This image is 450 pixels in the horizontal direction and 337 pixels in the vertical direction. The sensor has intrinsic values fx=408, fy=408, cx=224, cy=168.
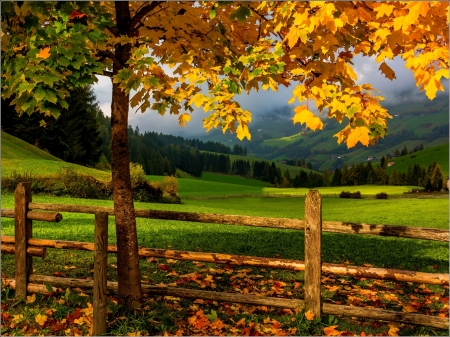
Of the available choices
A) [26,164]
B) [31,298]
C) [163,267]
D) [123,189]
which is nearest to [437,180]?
[26,164]

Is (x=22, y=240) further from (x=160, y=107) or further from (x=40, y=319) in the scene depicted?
(x=160, y=107)

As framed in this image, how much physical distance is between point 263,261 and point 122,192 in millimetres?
2529

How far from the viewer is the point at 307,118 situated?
4.95 meters

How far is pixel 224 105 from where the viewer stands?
6590mm

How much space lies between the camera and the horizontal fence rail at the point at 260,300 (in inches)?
240

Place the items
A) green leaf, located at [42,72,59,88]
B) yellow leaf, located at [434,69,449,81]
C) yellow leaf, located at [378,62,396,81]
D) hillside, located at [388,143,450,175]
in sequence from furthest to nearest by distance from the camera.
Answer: hillside, located at [388,143,450,175] → yellow leaf, located at [378,62,396,81] → green leaf, located at [42,72,59,88] → yellow leaf, located at [434,69,449,81]

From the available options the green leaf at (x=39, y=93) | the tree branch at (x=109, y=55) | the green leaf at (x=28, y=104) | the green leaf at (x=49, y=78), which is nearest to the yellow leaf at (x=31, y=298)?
the green leaf at (x=28, y=104)

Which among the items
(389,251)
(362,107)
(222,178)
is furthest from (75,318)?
(222,178)

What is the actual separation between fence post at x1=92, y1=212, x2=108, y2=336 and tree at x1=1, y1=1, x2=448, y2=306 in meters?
0.79

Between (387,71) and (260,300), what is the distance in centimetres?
394

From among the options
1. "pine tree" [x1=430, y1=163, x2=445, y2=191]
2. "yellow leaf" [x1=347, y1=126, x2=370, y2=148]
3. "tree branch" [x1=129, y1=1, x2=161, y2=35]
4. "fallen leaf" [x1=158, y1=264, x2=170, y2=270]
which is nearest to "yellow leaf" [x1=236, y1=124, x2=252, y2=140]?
"yellow leaf" [x1=347, y1=126, x2=370, y2=148]

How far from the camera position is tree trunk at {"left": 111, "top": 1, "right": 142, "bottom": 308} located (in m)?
6.18

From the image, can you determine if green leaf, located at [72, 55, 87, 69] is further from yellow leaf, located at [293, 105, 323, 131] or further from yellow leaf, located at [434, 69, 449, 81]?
yellow leaf, located at [434, 69, 449, 81]

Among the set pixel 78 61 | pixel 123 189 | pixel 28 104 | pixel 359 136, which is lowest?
pixel 123 189
